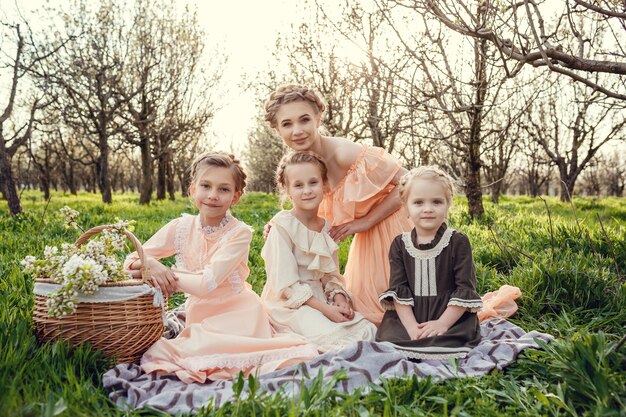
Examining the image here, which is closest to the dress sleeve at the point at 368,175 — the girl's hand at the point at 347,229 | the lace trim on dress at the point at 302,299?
the girl's hand at the point at 347,229

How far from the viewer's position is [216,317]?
2930 millimetres

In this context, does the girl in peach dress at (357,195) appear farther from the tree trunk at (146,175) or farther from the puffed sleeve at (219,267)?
the tree trunk at (146,175)

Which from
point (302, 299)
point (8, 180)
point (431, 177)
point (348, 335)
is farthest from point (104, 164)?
point (431, 177)

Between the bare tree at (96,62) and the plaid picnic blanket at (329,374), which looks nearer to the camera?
the plaid picnic blanket at (329,374)

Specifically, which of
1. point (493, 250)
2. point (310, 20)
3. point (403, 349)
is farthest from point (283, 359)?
point (310, 20)

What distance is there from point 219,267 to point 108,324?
670mm

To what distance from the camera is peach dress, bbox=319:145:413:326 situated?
11.6 feet

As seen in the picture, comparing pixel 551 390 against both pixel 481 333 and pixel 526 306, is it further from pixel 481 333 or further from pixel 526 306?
pixel 526 306

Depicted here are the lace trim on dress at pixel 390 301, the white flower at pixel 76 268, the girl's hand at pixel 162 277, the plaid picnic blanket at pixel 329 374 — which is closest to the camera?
the plaid picnic blanket at pixel 329 374

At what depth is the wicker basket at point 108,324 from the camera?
2469mm

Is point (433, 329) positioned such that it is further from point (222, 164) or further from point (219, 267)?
point (222, 164)

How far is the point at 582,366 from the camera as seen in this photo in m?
2.08

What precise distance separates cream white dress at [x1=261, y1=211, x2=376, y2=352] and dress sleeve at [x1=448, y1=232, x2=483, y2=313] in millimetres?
584

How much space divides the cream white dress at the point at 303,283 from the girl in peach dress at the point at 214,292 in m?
0.16
